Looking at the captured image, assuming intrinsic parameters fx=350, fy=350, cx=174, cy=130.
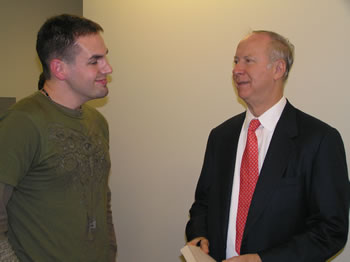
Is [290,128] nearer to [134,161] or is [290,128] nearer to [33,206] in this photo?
[33,206]

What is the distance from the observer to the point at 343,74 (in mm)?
1774

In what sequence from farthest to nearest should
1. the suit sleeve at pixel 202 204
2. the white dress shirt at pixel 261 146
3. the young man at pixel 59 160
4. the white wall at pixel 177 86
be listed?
1. the white wall at pixel 177 86
2. the suit sleeve at pixel 202 204
3. the white dress shirt at pixel 261 146
4. the young man at pixel 59 160

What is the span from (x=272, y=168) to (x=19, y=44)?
343 cm

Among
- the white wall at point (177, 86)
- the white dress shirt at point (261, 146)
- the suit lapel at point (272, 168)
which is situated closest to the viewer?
the suit lapel at point (272, 168)

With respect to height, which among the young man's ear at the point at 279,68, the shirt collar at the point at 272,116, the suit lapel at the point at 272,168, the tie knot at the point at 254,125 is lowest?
the suit lapel at the point at 272,168

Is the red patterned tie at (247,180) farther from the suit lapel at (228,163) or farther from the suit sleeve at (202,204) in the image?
the suit sleeve at (202,204)

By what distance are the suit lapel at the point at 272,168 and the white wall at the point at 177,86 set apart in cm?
49

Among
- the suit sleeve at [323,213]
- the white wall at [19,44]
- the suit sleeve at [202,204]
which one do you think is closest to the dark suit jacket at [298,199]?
the suit sleeve at [323,213]

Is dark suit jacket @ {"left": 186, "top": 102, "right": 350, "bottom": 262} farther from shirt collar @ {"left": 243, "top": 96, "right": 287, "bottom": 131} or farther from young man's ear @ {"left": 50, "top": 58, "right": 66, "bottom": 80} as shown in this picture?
young man's ear @ {"left": 50, "top": 58, "right": 66, "bottom": 80}

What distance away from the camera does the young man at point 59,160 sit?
130 centimetres

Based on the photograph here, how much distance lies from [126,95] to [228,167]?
1.25 m

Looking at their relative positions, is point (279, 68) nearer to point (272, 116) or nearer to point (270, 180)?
point (272, 116)

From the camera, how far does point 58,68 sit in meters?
1.53

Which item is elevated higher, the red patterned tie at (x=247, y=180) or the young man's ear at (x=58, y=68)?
the young man's ear at (x=58, y=68)
